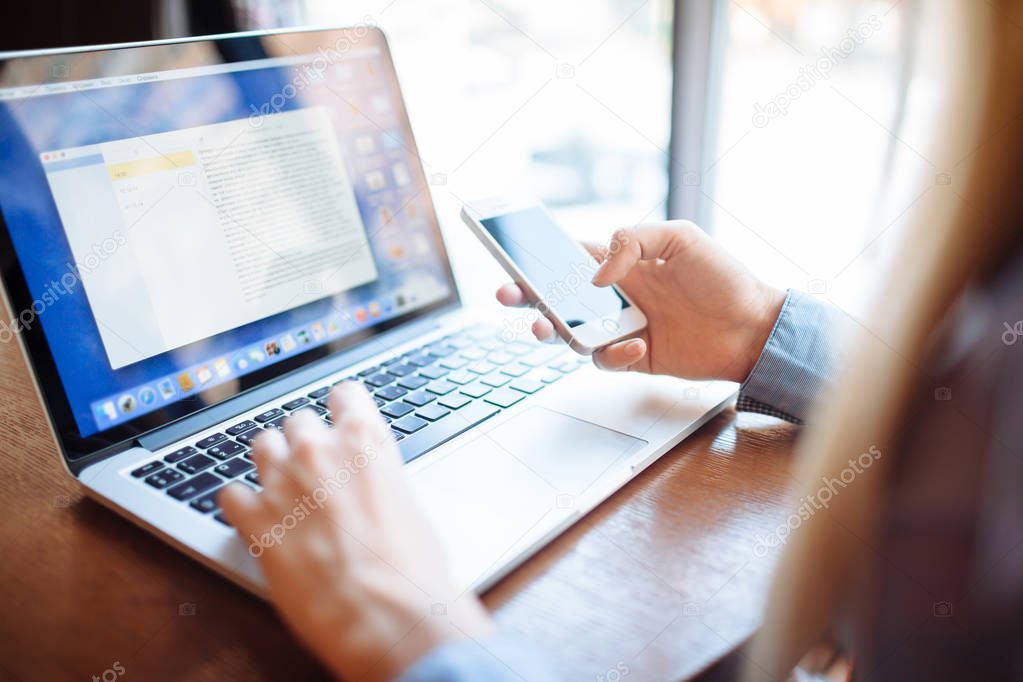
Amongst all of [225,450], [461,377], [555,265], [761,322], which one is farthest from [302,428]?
[761,322]

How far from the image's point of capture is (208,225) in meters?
0.63

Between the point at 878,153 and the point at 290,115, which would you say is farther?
the point at 878,153

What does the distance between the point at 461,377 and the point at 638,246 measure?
221 mm

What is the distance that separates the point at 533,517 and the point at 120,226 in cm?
42

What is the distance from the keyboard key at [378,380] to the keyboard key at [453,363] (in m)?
0.06

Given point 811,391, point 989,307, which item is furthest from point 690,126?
Result: point 989,307

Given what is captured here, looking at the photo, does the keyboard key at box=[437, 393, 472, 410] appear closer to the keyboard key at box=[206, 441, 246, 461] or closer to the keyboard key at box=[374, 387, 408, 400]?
the keyboard key at box=[374, 387, 408, 400]

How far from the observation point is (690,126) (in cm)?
117

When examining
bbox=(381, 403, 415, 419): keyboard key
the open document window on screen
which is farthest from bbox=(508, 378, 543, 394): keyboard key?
the open document window on screen

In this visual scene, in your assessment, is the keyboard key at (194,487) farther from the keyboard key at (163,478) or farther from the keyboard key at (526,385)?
the keyboard key at (526,385)

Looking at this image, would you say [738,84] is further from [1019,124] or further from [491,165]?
[1019,124]

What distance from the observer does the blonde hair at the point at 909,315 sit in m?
0.35

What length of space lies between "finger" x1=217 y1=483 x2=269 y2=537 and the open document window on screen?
0.68 feet

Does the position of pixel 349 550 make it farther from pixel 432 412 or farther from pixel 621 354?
pixel 621 354
